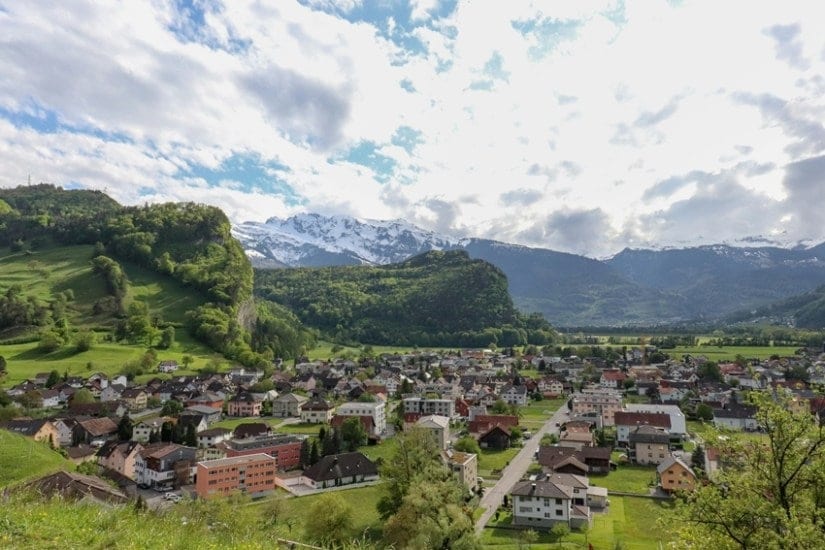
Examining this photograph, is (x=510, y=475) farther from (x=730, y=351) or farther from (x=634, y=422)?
(x=730, y=351)

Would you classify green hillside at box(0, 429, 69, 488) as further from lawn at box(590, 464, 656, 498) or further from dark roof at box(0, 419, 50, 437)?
lawn at box(590, 464, 656, 498)

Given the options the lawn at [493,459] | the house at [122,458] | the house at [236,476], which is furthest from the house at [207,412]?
the lawn at [493,459]

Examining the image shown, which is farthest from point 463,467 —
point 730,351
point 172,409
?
point 730,351

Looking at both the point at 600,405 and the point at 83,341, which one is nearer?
the point at 600,405

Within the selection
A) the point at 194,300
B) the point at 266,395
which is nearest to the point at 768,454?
the point at 266,395

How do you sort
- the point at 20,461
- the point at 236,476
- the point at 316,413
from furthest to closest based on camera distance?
the point at 316,413 → the point at 236,476 → the point at 20,461

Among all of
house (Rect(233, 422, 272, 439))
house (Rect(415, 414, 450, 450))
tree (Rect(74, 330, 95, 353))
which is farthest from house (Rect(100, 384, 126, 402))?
house (Rect(415, 414, 450, 450))
